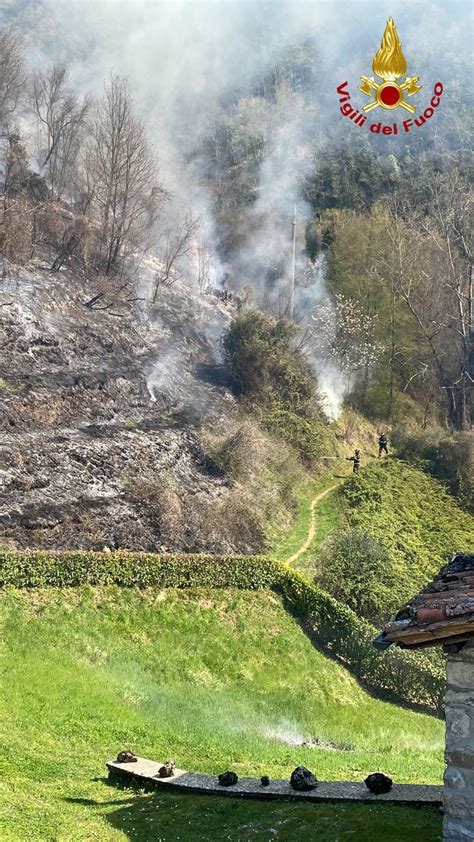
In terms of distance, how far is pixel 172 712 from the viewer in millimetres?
21781

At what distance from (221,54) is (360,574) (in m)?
77.9

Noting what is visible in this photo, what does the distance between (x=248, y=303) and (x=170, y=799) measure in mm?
42683

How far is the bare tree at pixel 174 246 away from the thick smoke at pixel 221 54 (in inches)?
337

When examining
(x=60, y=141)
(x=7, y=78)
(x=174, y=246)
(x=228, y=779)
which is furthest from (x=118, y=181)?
(x=228, y=779)

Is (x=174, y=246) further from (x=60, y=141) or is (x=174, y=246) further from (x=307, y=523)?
(x=307, y=523)

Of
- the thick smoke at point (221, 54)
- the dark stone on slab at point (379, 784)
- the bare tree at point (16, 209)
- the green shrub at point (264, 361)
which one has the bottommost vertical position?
the dark stone on slab at point (379, 784)

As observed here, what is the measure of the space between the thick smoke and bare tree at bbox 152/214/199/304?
8548 millimetres

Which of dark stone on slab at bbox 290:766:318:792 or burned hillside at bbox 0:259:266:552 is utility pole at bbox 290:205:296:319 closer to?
burned hillside at bbox 0:259:266:552

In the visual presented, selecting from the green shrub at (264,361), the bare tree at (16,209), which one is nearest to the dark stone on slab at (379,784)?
the green shrub at (264,361)

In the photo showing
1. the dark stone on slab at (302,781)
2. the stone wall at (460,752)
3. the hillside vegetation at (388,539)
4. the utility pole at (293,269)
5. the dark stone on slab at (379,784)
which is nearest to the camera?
the stone wall at (460,752)

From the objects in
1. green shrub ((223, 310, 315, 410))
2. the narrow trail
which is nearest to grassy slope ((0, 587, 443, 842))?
the narrow trail

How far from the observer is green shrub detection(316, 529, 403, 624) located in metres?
30.1

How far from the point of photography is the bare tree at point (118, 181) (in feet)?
167

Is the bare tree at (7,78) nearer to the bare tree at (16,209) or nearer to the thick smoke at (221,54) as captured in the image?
the bare tree at (16,209)
